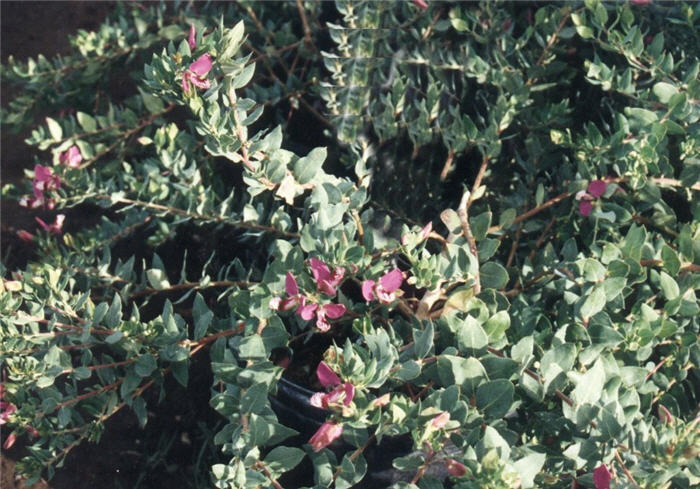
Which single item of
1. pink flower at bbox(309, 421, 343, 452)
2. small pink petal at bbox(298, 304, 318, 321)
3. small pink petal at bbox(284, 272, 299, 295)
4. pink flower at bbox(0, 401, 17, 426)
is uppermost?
small pink petal at bbox(284, 272, 299, 295)

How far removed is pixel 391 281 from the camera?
1199 millimetres

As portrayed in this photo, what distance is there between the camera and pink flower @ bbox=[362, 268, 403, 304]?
1196 mm

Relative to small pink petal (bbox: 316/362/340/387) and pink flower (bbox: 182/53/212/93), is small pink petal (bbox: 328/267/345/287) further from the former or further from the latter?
pink flower (bbox: 182/53/212/93)

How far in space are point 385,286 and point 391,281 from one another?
1cm

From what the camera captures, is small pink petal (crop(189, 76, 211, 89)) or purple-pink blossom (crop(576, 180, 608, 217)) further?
purple-pink blossom (crop(576, 180, 608, 217))

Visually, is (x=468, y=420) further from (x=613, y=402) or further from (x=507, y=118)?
(x=507, y=118)

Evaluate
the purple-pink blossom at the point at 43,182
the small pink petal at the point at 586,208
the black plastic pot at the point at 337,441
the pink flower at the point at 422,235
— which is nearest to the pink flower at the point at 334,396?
the pink flower at the point at 422,235

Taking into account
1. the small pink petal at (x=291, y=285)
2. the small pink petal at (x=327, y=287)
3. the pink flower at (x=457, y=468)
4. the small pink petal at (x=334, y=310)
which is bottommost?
the pink flower at (x=457, y=468)

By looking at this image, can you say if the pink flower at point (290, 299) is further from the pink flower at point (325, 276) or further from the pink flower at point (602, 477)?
the pink flower at point (602, 477)

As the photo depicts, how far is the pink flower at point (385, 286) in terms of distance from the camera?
3.92 feet

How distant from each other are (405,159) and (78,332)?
31.2 inches

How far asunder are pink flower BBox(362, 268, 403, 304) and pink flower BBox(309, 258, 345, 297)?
0.05 m

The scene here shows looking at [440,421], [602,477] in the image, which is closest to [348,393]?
[440,421]

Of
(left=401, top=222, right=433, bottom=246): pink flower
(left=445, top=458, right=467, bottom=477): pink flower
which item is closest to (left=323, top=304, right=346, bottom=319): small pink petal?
(left=401, top=222, right=433, bottom=246): pink flower
